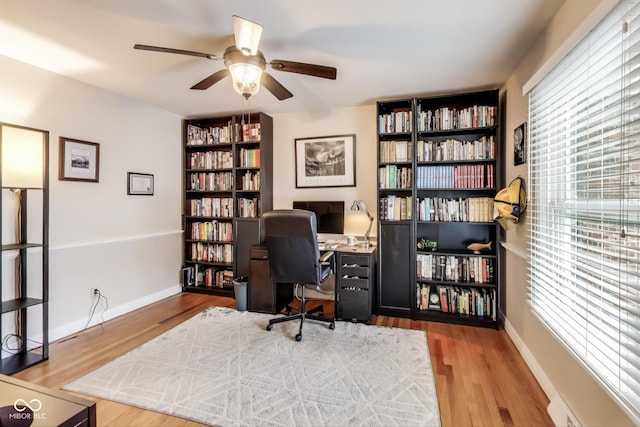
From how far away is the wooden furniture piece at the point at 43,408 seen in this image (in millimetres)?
1016

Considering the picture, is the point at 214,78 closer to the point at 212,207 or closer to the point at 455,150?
the point at 212,207

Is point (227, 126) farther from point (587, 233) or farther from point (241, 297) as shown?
point (587, 233)

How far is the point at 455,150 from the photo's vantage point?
10.00 feet

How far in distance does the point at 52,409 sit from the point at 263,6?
2.12 m

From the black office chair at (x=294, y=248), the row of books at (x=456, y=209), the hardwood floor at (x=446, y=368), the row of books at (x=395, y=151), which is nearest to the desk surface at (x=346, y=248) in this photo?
the black office chair at (x=294, y=248)

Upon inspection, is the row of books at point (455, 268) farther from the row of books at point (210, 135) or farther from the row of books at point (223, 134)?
the row of books at point (210, 135)

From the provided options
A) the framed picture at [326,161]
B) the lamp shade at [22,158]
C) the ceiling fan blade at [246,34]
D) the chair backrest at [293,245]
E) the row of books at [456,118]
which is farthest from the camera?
the framed picture at [326,161]

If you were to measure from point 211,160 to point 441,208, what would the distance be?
9.63ft

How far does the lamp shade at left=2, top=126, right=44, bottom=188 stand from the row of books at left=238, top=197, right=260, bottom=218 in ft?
6.33

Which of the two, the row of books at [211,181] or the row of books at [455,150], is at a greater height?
the row of books at [455,150]

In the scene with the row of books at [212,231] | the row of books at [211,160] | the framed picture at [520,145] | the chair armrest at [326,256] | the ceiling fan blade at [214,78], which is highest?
the ceiling fan blade at [214,78]

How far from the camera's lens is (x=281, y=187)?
3.91 meters

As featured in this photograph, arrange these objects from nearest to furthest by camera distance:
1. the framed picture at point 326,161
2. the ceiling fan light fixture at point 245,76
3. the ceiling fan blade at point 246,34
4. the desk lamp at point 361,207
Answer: the ceiling fan blade at point 246,34 → the ceiling fan light fixture at point 245,76 → the desk lamp at point 361,207 → the framed picture at point 326,161

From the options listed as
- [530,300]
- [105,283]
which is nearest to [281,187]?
[105,283]
